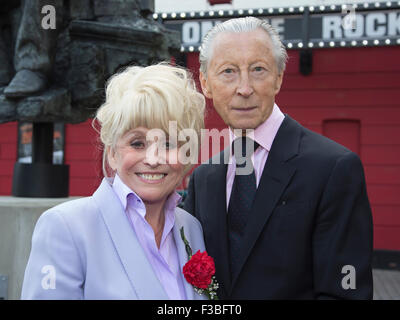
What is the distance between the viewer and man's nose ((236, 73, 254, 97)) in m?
1.42

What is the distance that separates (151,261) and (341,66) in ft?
23.2

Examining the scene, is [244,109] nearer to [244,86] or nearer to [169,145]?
[244,86]

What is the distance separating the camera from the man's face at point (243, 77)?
1419 millimetres

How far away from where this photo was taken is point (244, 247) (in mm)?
1385

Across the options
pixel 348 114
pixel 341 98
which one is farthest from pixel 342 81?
pixel 348 114

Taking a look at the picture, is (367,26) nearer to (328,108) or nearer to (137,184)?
(328,108)

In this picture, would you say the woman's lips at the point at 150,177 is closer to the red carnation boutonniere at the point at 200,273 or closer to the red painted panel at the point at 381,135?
the red carnation boutonniere at the point at 200,273

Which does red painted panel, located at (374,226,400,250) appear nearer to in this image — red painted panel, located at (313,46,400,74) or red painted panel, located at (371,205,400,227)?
red painted panel, located at (371,205,400,227)

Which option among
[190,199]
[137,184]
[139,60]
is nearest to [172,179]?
[137,184]

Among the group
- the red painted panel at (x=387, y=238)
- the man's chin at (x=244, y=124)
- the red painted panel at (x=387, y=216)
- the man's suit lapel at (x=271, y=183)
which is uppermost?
the man's chin at (x=244, y=124)

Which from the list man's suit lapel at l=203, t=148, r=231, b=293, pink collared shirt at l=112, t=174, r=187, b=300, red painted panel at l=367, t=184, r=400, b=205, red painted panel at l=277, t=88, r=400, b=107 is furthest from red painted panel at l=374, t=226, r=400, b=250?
pink collared shirt at l=112, t=174, r=187, b=300

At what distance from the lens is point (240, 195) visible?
1.48 metres

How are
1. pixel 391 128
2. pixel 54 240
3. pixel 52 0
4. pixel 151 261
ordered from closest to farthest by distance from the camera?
pixel 54 240
pixel 151 261
pixel 52 0
pixel 391 128

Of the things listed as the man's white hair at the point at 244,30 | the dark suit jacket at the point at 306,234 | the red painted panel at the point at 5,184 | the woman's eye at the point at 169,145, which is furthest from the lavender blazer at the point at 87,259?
the red painted panel at the point at 5,184
